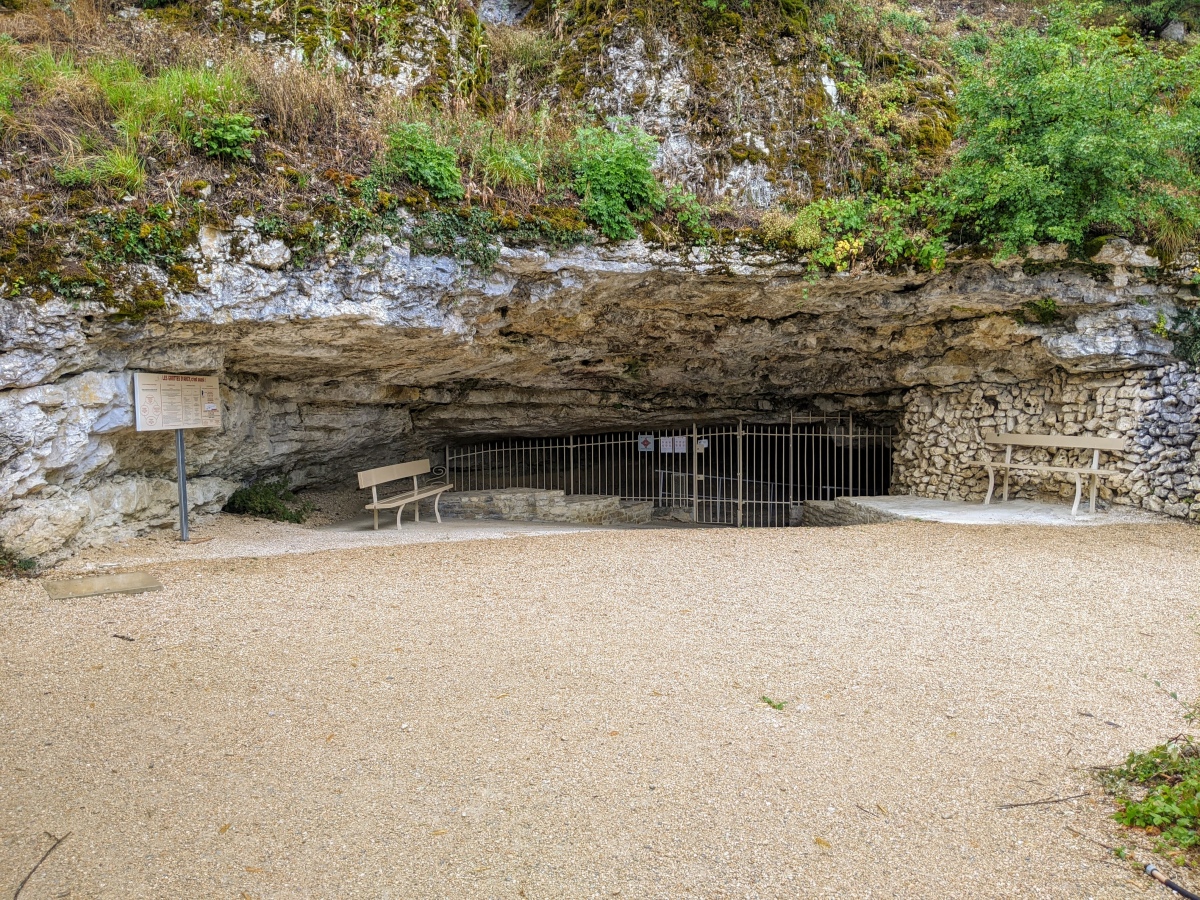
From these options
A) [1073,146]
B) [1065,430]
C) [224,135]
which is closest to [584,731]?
[224,135]

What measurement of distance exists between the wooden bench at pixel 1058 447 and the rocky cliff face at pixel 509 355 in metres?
0.32

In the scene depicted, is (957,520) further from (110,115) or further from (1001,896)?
(110,115)

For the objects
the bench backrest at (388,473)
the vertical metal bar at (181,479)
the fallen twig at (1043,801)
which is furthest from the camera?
the bench backrest at (388,473)

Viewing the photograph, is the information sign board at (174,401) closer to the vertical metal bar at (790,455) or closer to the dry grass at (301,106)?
the dry grass at (301,106)

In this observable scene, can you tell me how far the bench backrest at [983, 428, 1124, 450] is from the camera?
8.06 meters

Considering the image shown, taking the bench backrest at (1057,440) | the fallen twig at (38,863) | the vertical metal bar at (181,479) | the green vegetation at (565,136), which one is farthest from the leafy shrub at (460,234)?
the bench backrest at (1057,440)

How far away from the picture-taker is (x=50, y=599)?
5293 mm

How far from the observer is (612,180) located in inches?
292

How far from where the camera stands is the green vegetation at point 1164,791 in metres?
2.46

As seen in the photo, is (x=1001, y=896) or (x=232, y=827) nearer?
(x=1001, y=896)

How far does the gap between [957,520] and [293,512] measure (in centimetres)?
857

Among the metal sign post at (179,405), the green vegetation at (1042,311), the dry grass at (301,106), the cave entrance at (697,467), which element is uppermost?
the dry grass at (301,106)

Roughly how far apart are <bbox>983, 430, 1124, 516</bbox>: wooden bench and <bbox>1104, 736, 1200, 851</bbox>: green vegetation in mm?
5945

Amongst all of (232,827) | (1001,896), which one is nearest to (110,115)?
(232,827)
